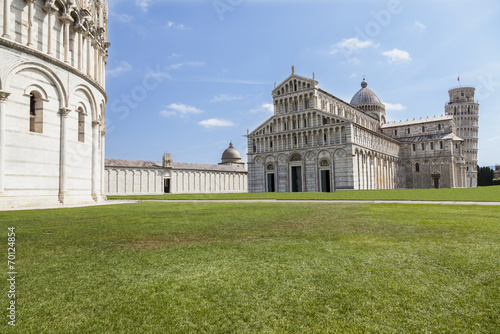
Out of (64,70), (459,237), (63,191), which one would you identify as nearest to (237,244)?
(459,237)

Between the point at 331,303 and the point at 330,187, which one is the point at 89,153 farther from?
the point at 330,187

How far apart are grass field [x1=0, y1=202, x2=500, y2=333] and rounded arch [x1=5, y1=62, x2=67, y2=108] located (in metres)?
13.2

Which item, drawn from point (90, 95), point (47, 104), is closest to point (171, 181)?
point (90, 95)

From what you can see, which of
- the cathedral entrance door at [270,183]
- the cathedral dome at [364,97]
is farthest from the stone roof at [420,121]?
the cathedral entrance door at [270,183]

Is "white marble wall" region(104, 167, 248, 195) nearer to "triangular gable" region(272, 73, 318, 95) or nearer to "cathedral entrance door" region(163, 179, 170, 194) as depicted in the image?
"cathedral entrance door" region(163, 179, 170, 194)

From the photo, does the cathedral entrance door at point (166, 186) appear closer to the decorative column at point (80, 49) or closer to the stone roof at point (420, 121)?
the decorative column at point (80, 49)

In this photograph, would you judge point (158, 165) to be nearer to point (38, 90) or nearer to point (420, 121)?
point (38, 90)

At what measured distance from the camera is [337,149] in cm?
4928

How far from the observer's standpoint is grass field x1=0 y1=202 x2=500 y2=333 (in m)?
2.81

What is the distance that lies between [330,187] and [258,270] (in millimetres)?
47977

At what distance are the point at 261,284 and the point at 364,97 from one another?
3262 inches

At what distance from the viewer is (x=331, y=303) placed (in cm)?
317

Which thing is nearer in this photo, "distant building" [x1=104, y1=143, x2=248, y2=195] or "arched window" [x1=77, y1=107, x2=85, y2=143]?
"arched window" [x1=77, y1=107, x2=85, y2=143]

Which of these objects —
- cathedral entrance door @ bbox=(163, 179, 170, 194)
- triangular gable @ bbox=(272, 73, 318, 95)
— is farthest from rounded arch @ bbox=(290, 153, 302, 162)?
cathedral entrance door @ bbox=(163, 179, 170, 194)
